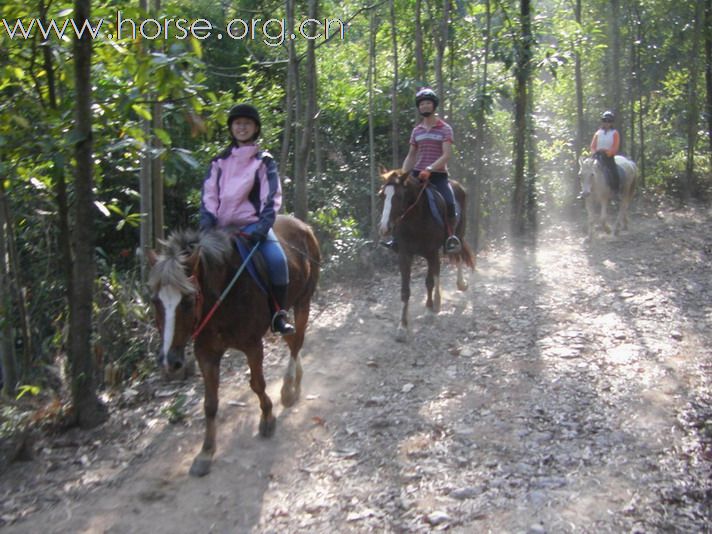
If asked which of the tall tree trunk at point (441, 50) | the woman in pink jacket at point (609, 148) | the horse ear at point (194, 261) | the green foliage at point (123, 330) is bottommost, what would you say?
the green foliage at point (123, 330)

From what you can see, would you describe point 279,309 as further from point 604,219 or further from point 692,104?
point 692,104

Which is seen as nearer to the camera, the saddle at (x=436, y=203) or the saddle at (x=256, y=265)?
the saddle at (x=256, y=265)

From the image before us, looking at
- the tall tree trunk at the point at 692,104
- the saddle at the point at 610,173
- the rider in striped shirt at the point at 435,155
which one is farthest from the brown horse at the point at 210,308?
the tall tree trunk at the point at 692,104

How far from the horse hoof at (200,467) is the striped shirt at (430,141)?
514 cm

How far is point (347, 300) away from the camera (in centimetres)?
974

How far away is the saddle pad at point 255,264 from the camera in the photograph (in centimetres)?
500

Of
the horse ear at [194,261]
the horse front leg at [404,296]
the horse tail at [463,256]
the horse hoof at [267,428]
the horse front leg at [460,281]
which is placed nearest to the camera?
the horse ear at [194,261]

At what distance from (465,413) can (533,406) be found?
0.57 metres

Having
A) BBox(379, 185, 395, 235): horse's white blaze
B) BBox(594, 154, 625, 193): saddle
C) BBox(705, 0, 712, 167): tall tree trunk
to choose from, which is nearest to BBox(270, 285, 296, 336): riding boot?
BBox(379, 185, 395, 235): horse's white blaze

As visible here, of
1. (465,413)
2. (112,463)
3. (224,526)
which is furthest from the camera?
(465,413)

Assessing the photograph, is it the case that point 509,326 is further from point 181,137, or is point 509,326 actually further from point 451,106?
point 451,106

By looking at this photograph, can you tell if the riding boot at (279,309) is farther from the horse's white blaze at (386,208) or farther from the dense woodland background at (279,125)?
the horse's white blaze at (386,208)

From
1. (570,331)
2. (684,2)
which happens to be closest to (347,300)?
(570,331)

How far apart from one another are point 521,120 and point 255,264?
10.6m
